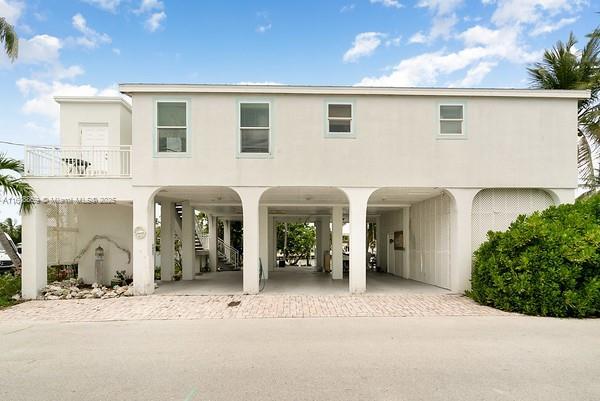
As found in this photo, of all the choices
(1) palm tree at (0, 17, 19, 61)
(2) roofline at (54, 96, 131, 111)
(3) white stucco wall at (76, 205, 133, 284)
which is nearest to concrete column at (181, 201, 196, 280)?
(3) white stucco wall at (76, 205, 133, 284)

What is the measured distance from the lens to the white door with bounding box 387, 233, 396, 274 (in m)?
18.4

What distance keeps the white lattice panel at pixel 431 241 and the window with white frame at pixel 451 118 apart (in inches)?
88.7

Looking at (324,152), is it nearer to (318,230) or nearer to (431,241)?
(431,241)

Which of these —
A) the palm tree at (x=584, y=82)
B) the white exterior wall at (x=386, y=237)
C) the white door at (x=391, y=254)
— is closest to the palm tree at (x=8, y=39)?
the white exterior wall at (x=386, y=237)

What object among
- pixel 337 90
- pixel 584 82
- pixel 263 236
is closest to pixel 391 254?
pixel 263 236

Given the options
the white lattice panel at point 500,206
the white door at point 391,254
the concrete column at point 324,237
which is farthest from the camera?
the concrete column at point 324,237

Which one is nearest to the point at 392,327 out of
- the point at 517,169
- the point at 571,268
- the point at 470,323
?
the point at 470,323

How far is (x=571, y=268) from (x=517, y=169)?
395 cm

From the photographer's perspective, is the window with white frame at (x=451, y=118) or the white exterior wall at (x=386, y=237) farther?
the white exterior wall at (x=386, y=237)

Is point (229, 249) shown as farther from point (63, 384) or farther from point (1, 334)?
point (63, 384)

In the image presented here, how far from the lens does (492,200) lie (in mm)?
12141

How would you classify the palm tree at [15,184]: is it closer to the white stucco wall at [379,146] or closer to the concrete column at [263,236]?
the white stucco wall at [379,146]

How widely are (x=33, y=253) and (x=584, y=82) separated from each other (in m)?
21.6

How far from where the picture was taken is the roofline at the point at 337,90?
1140cm
